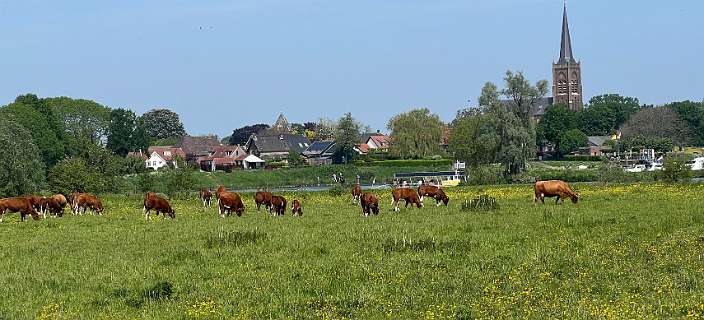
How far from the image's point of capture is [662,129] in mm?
157625

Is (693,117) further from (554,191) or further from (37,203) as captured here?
(37,203)

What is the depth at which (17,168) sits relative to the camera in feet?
227

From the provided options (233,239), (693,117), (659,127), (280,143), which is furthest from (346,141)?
(233,239)

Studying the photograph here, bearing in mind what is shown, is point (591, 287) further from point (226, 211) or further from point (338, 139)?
point (338, 139)

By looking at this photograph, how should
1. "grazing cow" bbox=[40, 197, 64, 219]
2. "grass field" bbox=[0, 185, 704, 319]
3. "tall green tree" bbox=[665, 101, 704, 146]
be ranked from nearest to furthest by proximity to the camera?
1. "grass field" bbox=[0, 185, 704, 319]
2. "grazing cow" bbox=[40, 197, 64, 219]
3. "tall green tree" bbox=[665, 101, 704, 146]

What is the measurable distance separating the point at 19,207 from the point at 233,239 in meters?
19.6

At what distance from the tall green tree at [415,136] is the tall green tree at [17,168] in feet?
231

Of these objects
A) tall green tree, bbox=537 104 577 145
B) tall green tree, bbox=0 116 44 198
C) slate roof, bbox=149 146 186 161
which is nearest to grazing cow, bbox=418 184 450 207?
tall green tree, bbox=0 116 44 198

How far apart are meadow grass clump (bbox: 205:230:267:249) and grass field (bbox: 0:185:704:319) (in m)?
0.06

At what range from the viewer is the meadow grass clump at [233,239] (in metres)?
23.2

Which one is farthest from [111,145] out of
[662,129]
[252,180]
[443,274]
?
[443,274]

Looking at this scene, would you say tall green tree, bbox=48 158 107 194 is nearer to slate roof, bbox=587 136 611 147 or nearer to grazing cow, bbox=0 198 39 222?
grazing cow, bbox=0 198 39 222

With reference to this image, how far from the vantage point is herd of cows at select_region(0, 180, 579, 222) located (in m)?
37.4

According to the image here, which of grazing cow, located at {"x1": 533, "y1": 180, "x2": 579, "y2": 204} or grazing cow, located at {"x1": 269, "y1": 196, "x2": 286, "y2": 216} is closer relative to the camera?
grazing cow, located at {"x1": 269, "y1": 196, "x2": 286, "y2": 216}
